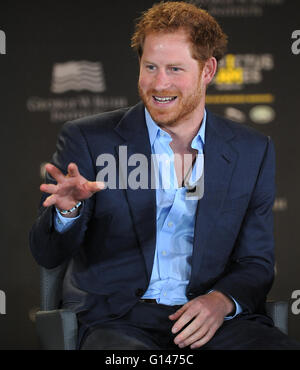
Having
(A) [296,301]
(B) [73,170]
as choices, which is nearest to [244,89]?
(A) [296,301]

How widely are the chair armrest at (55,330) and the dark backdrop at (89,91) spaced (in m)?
1.86

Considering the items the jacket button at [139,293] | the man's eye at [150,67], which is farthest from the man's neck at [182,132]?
the jacket button at [139,293]

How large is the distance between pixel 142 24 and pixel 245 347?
1.19 meters

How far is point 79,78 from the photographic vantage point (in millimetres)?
3648

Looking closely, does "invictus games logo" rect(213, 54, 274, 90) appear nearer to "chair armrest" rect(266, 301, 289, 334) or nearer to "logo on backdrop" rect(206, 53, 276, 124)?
"logo on backdrop" rect(206, 53, 276, 124)

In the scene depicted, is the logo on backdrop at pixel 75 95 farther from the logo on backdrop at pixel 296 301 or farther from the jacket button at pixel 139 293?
the jacket button at pixel 139 293

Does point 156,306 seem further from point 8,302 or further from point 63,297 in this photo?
point 8,302

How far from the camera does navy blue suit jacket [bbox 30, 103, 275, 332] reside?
6.40 ft

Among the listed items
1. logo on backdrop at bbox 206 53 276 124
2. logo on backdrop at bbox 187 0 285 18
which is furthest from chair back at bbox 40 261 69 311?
logo on backdrop at bbox 187 0 285 18

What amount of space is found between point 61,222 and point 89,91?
6.44 ft

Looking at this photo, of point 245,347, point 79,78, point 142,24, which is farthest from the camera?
point 79,78

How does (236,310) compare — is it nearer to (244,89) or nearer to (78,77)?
(244,89)

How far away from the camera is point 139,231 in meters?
1.98

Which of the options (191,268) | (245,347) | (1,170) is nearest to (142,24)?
(191,268)
